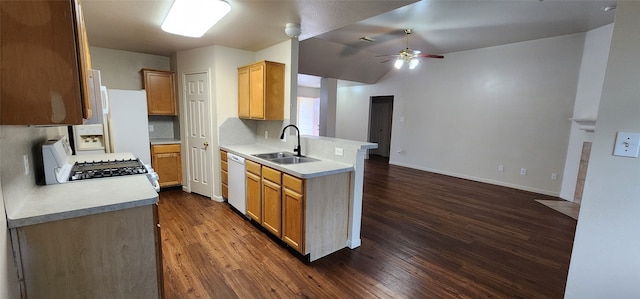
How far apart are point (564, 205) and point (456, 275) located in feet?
10.6

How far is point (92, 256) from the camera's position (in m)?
1.38

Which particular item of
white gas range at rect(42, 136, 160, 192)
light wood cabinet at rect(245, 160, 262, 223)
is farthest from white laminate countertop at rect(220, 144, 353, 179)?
white gas range at rect(42, 136, 160, 192)

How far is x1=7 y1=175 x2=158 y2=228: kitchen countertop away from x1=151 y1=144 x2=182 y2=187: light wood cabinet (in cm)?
264

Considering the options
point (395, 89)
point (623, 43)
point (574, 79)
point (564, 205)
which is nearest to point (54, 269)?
point (623, 43)

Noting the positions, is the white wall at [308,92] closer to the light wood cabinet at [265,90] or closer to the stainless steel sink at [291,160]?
the light wood cabinet at [265,90]

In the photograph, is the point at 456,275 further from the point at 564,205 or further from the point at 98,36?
the point at 98,36

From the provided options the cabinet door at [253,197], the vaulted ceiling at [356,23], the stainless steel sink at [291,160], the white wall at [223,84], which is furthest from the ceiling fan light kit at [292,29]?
the cabinet door at [253,197]

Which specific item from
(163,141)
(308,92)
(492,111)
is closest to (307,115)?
(308,92)

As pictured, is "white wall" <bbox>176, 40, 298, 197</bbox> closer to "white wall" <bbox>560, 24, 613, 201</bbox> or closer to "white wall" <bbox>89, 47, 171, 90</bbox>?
"white wall" <bbox>89, 47, 171, 90</bbox>

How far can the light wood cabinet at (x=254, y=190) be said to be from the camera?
2.93m

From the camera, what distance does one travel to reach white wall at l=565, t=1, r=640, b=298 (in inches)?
45.0

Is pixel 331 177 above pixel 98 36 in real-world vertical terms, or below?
below

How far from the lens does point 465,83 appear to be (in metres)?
5.65

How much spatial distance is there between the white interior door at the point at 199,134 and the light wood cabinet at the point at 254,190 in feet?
3.92
